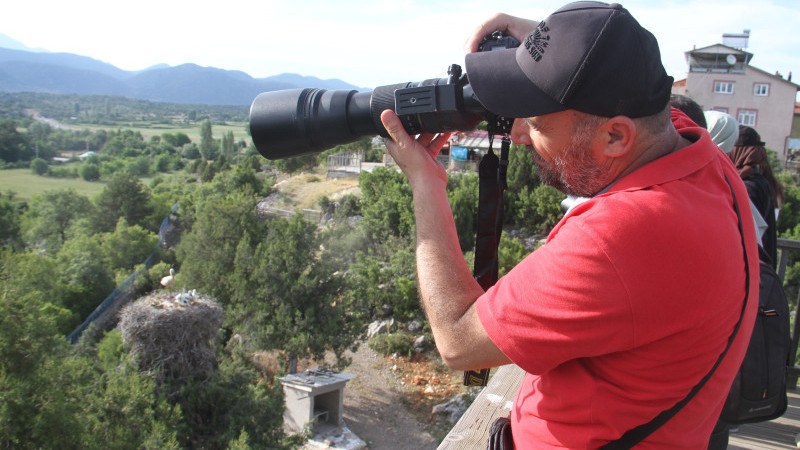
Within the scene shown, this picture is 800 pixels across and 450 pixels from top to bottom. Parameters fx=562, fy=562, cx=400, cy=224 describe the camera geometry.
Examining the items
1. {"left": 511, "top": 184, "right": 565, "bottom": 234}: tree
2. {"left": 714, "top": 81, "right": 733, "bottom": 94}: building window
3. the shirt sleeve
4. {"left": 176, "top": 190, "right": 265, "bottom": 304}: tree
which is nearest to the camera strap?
the shirt sleeve

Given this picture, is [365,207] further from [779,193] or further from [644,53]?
[644,53]

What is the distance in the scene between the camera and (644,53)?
34.6 inches

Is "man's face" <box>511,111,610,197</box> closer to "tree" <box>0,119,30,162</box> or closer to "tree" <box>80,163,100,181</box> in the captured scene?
"tree" <box>80,163,100,181</box>

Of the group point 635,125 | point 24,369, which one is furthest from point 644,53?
point 24,369

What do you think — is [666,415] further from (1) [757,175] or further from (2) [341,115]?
(1) [757,175]

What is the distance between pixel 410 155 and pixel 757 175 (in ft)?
5.88

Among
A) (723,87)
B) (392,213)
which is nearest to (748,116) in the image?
(723,87)

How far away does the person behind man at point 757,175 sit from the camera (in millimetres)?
2062

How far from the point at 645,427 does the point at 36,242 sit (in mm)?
34753

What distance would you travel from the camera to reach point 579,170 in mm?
985

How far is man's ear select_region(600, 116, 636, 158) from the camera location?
91 centimetres

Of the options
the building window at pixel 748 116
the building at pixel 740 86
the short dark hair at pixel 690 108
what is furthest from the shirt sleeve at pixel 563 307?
the building window at pixel 748 116

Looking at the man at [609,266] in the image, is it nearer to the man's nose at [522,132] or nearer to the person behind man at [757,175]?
the man's nose at [522,132]

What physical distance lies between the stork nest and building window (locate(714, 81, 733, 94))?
79.9 ft
